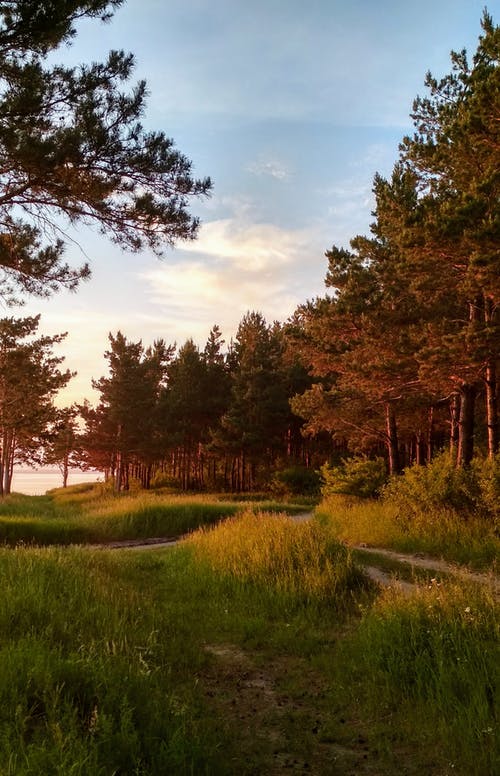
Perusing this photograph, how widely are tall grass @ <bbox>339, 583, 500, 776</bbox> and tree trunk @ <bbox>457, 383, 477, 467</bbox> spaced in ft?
36.2

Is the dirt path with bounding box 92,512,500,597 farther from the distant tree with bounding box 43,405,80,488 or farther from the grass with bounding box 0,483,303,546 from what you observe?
the distant tree with bounding box 43,405,80,488

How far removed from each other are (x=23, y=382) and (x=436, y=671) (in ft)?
106

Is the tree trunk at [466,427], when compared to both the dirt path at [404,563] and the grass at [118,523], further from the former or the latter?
the grass at [118,523]

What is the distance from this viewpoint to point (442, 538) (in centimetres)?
1287

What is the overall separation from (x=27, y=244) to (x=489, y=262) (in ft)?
34.3

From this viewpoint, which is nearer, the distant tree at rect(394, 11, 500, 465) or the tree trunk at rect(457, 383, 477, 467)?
the distant tree at rect(394, 11, 500, 465)

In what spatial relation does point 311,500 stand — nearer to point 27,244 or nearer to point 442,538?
point 442,538

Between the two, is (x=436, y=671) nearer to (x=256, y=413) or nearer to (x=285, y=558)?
(x=285, y=558)

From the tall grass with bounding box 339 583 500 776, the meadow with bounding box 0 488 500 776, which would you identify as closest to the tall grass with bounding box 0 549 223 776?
the meadow with bounding box 0 488 500 776

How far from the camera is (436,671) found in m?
5.09

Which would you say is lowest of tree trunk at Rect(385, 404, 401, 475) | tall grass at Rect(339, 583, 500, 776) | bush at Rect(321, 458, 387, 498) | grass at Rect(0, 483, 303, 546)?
grass at Rect(0, 483, 303, 546)

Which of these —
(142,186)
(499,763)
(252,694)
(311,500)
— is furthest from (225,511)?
(499,763)

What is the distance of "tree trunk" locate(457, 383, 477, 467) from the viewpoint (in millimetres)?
16748

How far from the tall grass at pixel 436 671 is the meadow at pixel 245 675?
0.05 ft
